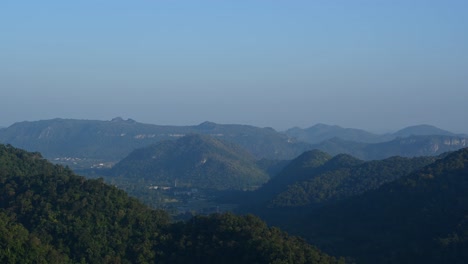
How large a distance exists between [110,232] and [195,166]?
333 feet

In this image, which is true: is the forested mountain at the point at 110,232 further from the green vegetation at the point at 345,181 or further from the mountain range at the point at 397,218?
the green vegetation at the point at 345,181

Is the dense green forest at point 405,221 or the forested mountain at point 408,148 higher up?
the forested mountain at point 408,148

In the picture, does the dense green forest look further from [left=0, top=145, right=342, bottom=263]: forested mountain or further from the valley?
[left=0, top=145, right=342, bottom=263]: forested mountain

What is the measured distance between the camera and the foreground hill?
432 ft

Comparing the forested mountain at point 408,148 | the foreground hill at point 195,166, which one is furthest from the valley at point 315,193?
the forested mountain at point 408,148

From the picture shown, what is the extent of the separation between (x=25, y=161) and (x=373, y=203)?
99.6 feet

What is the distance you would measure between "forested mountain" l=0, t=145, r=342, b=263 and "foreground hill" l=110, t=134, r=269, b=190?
79.8 metres

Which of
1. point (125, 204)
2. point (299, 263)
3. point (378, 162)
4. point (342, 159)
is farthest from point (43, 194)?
point (342, 159)

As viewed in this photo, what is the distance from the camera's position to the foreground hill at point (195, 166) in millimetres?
131625

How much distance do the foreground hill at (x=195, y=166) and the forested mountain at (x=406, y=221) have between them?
217 feet

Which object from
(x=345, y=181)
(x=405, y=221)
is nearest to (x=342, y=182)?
(x=345, y=181)

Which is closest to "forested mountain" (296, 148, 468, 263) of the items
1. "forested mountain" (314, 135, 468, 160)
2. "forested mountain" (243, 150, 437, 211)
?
"forested mountain" (243, 150, 437, 211)

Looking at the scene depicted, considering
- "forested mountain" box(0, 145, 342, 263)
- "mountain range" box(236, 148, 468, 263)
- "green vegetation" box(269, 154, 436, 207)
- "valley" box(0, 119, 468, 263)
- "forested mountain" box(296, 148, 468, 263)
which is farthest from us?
"green vegetation" box(269, 154, 436, 207)

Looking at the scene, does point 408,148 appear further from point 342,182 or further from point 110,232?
point 110,232
